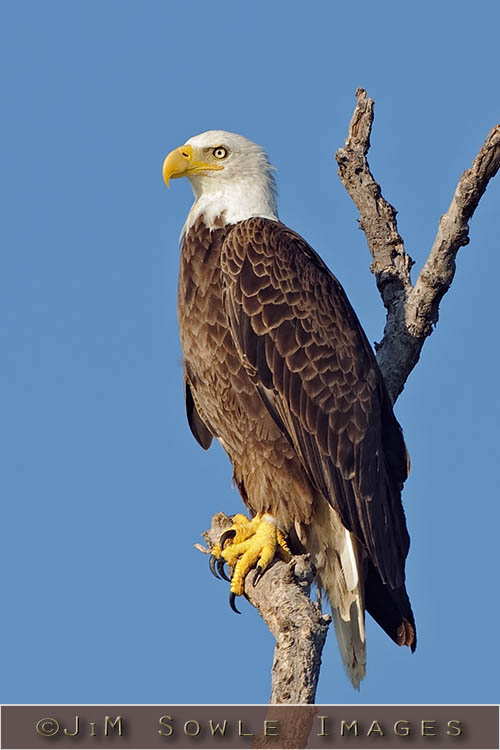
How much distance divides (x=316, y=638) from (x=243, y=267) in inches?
92.3

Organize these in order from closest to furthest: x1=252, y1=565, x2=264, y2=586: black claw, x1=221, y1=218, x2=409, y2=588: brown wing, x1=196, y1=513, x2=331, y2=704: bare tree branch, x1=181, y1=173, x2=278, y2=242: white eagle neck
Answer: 1. x1=196, y1=513, x2=331, y2=704: bare tree branch
2. x1=252, y1=565, x2=264, y2=586: black claw
3. x1=221, y1=218, x2=409, y2=588: brown wing
4. x1=181, y1=173, x2=278, y2=242: white eagle neck

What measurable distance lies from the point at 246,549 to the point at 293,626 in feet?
4.10

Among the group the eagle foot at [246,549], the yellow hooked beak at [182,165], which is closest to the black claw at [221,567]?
the eagle foot at [246,549]

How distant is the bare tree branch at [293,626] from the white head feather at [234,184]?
2.21m

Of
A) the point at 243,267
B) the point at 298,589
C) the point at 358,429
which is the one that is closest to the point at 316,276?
the point at 243,267

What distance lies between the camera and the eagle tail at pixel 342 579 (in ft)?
23.1

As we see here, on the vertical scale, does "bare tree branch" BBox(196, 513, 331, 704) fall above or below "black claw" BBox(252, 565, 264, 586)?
below

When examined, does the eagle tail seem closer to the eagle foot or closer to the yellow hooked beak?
the eagle foot

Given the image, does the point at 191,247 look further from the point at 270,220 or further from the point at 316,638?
the point at 316,638

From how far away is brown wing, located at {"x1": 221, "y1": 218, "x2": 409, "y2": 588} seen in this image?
22.9ft

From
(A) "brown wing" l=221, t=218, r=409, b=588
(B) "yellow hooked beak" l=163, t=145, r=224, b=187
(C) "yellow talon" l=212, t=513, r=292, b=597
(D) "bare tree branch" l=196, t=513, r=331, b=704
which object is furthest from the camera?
(B) "yellow hooked beak" l=163, t=145, r=224, b=187

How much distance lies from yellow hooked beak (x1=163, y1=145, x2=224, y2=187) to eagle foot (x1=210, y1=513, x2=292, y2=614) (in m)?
2.09

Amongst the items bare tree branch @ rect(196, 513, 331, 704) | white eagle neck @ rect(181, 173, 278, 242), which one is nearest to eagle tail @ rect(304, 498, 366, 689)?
bare tree branch @ rect(196, 513, 331, 704)

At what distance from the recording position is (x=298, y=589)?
611cm
